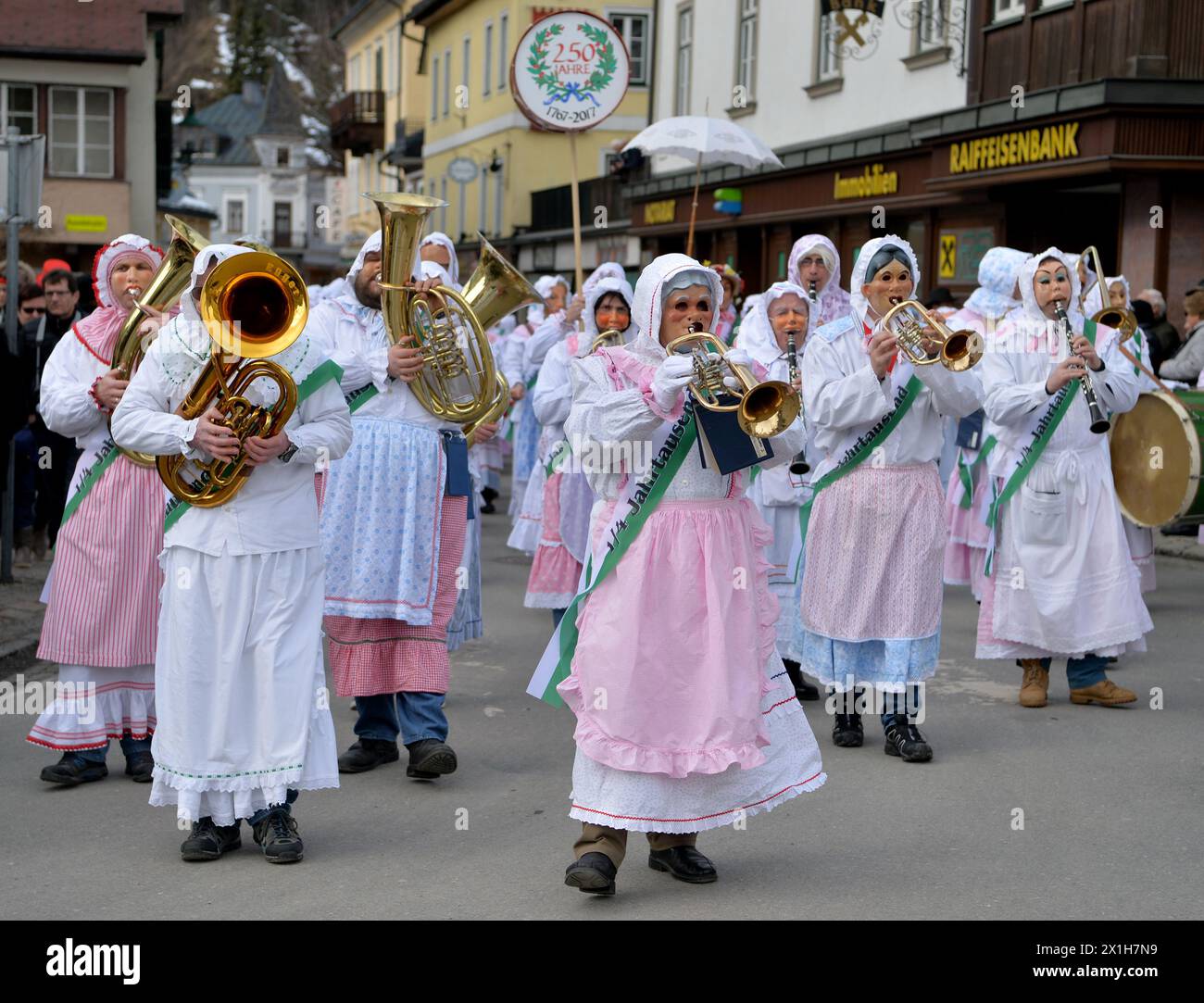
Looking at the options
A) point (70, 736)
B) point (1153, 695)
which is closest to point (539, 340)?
point (1153, 695)

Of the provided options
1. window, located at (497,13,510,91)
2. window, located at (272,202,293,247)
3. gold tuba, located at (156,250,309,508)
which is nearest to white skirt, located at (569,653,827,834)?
gold tuba, located at (156,250,309,508)

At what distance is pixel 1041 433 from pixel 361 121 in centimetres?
5536

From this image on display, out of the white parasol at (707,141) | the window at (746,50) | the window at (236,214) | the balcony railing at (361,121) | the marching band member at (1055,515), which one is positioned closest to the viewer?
the marching band member at (1055,515)

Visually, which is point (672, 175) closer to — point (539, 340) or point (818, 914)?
point (539, 340)

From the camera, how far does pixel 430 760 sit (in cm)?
711

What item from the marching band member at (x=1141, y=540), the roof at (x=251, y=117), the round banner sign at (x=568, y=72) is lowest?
the marching band member at (x=1141, y=540)

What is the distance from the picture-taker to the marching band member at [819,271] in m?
9.32

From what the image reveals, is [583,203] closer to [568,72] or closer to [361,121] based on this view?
[568,72]

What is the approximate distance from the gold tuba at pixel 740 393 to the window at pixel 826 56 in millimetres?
18975

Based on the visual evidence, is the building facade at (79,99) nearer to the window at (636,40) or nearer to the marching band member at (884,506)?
the window at (636,40)

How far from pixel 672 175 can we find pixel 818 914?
86.2ft

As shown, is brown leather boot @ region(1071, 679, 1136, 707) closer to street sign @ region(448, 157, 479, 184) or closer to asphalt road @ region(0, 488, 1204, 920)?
asphalt road @ region(0, 488, 1204, 920)

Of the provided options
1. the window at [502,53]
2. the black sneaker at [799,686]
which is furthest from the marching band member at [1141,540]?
the window at [502,53]

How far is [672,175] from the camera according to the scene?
3091cm
